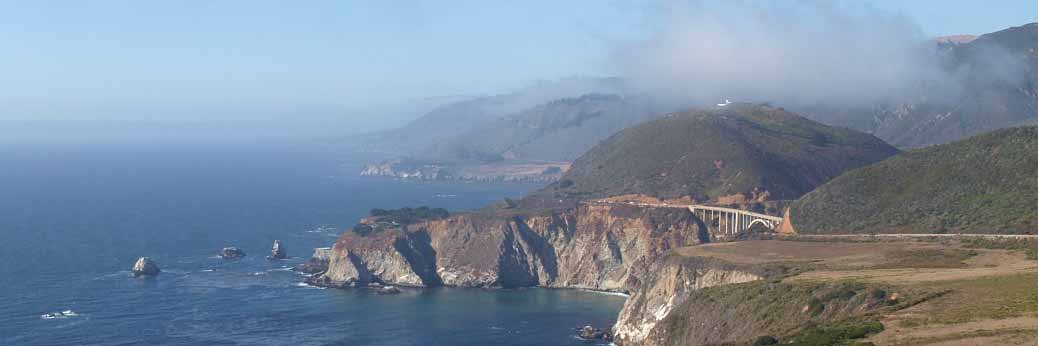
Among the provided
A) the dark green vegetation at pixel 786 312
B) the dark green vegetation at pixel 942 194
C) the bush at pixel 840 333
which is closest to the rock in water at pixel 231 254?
the dark green vegetation at pixel 942 194

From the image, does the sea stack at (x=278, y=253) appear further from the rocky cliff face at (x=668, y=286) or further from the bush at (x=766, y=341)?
the bush at (x=766, y=341)

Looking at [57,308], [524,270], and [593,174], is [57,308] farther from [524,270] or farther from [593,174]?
[593,174]

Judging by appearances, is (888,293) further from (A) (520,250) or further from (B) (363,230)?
(B) (363,230)

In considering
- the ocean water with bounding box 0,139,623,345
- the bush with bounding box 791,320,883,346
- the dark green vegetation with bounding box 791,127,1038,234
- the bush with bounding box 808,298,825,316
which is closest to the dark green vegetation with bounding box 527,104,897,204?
the dark green vegetation with bounding box 791,127,1038,234

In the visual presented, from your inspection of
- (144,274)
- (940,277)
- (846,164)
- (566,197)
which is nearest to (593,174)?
(566,197)

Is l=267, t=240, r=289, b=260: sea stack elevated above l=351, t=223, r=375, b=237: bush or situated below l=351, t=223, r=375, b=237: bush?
below

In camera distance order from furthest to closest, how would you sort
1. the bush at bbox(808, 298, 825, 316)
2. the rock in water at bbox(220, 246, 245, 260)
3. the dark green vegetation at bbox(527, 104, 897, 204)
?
the dark green vegetation at bbox(527, 104, 897, 204) < the rock in water at bbox(220, 246, 245, 260) < the bush at bbox(808, 298, 825, 316)

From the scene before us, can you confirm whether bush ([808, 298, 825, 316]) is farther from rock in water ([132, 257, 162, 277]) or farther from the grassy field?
rock in water ([132, 257, 162, 277])

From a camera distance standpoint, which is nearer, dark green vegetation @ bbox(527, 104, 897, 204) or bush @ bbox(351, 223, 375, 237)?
bush @ bbox(351, 223, 375, 237)
